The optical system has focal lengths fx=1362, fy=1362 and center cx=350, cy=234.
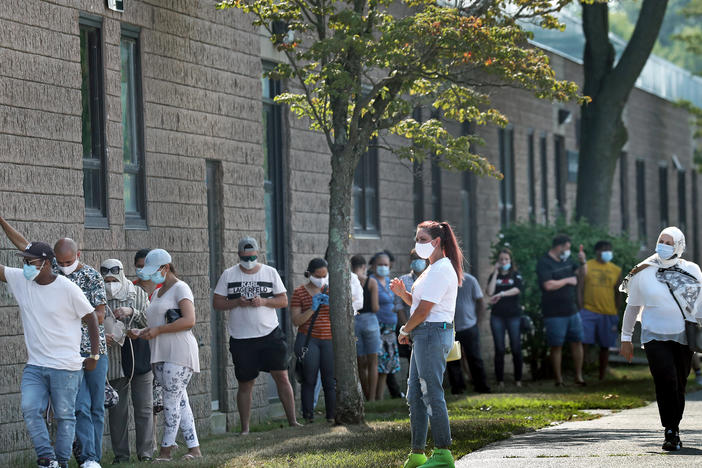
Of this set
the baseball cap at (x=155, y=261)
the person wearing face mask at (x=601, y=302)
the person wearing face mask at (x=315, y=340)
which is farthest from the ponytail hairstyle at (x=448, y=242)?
the person wearing face mask at (x=601, y=302)

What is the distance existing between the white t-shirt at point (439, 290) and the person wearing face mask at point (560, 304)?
900 centimetres

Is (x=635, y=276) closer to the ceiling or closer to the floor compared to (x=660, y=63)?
closer to the floor

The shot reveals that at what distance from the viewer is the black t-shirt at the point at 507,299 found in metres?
18.7

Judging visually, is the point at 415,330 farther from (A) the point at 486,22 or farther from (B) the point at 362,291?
(B) the point at 362,291

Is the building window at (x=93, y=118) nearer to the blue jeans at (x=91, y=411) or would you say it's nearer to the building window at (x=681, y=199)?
the blue jeans at (x=91, y=411)

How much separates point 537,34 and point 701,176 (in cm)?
1683

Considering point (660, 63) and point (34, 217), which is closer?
point (34, 217)

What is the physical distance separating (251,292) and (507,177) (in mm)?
12623

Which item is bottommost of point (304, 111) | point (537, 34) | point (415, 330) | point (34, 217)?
point (415, 330)

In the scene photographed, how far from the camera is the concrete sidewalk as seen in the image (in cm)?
1012

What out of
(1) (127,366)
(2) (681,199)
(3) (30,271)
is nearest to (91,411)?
(1) (127,366)

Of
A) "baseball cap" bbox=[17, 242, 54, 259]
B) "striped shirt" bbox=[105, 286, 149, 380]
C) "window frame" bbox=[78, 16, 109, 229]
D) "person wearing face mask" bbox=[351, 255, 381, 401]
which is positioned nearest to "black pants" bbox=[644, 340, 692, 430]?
"striped shirt" bbox=[105, 286, 149, 380]

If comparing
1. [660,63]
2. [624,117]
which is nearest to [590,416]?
[624,117]

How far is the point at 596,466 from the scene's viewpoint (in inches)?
388
